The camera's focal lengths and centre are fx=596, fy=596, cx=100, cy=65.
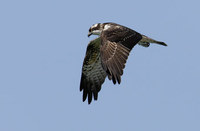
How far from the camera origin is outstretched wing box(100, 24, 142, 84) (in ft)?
46.1

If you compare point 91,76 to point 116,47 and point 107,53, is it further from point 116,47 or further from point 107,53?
point 107,53

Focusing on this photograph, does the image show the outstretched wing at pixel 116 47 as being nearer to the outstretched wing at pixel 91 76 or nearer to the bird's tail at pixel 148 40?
the bird's tail at pixel 148 40

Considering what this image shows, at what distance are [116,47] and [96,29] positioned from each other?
2.27m

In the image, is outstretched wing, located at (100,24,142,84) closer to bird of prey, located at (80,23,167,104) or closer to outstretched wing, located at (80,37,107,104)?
bird of prey, located at (80,23,167,104)

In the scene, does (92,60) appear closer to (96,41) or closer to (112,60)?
(96,41)

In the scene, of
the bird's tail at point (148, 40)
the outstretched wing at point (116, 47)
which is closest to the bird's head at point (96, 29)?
the outstretched wing at point (116, 47)

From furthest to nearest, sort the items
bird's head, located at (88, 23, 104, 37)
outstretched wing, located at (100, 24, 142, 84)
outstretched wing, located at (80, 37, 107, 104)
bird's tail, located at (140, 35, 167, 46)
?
1. outstretched wing, located at (80, 37, 107, 104)
2. bird's head, located at (88, 23, 104, 37)
3. bird's tail, located at (140, 35, 167, 46)
4. outstretched wing, located at (100, 24, 142, 84)

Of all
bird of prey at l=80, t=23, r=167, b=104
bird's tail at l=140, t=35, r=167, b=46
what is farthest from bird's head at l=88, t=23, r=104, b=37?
bird's tail at l=140, t=35, r=167, b=46

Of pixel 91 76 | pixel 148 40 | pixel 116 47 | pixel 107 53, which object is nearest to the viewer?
pixel 107 53

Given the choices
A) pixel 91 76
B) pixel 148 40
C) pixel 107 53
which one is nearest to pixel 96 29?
pixel 148 40

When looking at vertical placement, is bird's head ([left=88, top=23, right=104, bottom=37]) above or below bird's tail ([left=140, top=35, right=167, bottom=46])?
above

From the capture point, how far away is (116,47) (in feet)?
48.3

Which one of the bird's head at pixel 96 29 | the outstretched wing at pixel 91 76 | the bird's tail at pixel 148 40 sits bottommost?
the outstretched wing at pixel 91 76

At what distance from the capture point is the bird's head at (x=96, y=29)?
661 inches
